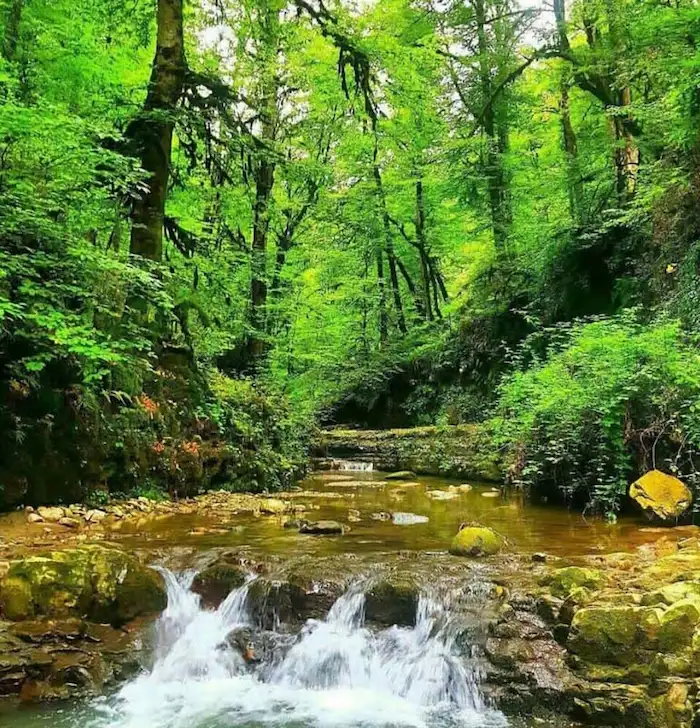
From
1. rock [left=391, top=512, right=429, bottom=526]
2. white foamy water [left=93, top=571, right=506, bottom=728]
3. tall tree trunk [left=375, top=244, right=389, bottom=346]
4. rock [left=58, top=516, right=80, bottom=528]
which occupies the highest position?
tall tree trunk [left=375, top=244, right=389, bottom=346]

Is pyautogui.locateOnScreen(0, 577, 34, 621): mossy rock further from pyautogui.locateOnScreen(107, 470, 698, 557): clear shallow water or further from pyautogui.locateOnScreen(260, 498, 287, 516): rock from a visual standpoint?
pyautogui.locateOnScreen(260, 498, 287, 516): rock

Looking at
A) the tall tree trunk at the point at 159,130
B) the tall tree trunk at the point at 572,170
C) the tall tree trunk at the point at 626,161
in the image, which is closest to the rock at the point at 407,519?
the tall tree trunk at the point at 159,130

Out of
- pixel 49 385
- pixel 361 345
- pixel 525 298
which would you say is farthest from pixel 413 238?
pixel 49 385

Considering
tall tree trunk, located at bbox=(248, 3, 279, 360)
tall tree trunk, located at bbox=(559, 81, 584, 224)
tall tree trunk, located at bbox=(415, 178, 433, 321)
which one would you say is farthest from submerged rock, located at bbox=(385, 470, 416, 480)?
tall tree trunk, located at bbox=(415, 178, 433, 321)

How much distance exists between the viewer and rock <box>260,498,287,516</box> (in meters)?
9.43

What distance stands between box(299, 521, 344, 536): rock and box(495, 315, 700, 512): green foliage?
3.53m

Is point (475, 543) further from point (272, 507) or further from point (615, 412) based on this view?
point (272, 507)

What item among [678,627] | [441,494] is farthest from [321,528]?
[678,627]

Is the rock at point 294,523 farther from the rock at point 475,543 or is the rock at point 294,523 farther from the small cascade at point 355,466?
the small cascade at point 355,466

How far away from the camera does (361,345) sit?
2523cm

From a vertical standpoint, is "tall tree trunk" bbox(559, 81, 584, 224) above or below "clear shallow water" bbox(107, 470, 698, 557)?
above

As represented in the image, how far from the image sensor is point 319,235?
23.1 metres

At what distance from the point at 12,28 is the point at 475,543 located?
1119cm

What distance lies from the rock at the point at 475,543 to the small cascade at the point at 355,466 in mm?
9387
